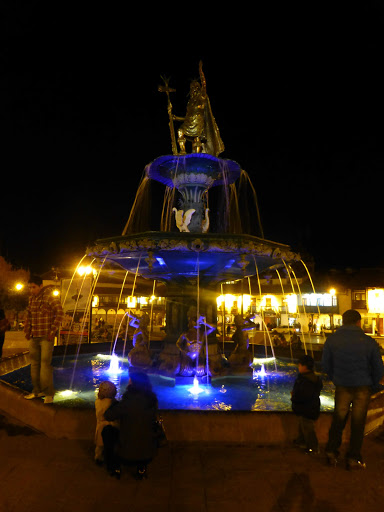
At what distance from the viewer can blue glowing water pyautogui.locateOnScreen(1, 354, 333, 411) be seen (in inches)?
255

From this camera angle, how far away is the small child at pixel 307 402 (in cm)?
443

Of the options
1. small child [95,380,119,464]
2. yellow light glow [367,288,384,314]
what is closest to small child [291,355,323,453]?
small child [95,380,119,464]

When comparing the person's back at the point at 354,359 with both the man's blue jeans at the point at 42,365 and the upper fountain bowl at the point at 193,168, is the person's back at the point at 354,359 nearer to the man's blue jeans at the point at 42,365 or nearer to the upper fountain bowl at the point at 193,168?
the man's blue jeans at the point at 42,365

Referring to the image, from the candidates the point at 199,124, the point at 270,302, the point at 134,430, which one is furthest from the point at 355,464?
the point at 270,302

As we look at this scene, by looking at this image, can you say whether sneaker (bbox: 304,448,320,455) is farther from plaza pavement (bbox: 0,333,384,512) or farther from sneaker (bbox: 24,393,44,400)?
sneaker (bbox: 24,393,44,400)

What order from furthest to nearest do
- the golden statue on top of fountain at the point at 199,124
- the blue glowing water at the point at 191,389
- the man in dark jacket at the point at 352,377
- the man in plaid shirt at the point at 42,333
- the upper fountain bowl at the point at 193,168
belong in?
the golden statue on top of fountain at the point at 199,124
the upper fountain bowl at the point at 193,168
the blue glowing water at the point at 191,389
the man in plaid shirt at the point at 42,333
the man in dark jacket at the point at 352,377

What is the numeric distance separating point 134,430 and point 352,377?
2476 millimetres

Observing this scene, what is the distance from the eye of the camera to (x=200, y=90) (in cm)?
1016

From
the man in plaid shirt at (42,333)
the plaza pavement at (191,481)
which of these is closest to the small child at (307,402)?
the plaza pavement at (191,481)

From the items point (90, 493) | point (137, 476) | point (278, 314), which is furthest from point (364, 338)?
point (278, 314)

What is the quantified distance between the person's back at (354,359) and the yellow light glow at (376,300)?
2893cm

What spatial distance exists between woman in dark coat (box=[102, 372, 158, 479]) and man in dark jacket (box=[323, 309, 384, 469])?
2.08 m

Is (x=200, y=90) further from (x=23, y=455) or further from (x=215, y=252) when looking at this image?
(x=23, y=455)

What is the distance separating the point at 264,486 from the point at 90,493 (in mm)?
1667
